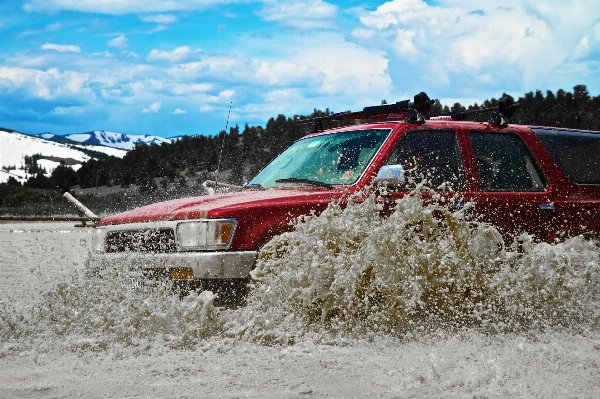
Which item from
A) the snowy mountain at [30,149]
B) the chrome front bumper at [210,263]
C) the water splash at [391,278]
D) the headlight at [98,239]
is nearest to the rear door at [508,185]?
the water splash at [391,278]

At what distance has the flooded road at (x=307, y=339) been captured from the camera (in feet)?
12.7

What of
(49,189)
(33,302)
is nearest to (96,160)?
(49,189)

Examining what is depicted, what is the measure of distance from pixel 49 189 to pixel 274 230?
43796mm

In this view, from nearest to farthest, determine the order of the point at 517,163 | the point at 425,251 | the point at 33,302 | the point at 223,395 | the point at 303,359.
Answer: the point at 223,395
the point at 303,359
the point at 425,251
the point at 33,302
the point at 517,163

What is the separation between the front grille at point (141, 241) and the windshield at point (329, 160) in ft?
3.68

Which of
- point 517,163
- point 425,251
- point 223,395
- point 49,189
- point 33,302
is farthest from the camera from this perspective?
point 49,189

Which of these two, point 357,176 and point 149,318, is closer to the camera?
point 149,318

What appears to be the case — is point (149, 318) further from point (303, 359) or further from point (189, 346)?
point (303, 359)

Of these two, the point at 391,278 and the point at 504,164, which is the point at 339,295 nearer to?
the point at 391,278

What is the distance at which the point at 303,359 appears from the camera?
14.3 ft

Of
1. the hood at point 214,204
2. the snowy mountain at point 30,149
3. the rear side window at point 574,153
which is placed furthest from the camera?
the snowy mountain at point 30,149

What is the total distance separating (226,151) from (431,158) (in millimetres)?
28468

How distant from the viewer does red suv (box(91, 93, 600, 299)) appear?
4.82 m

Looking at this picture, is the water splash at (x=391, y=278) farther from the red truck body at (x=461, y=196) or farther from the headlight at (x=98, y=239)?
the headlight at (x=98, y=239)
